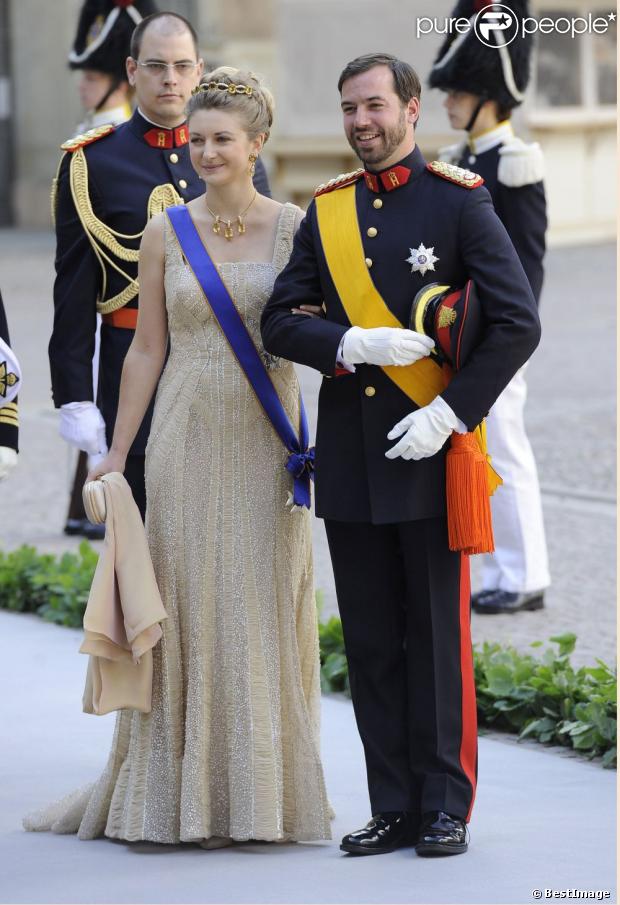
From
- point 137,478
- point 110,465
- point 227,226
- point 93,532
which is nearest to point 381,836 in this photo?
point 110,465

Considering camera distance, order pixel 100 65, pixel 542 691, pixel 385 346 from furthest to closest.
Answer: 1. pixel 100 65
2. pixel 542 691
3. pixel 385 346

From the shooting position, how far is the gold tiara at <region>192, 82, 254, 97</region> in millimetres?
3953

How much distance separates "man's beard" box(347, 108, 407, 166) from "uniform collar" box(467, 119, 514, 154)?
2512mm

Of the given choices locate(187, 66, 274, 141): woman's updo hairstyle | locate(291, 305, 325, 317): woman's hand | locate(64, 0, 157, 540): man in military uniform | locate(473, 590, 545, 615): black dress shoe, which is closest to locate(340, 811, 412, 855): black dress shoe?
locate(291, 305, 325, 317): woman's hand

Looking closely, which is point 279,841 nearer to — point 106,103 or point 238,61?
point 106,103

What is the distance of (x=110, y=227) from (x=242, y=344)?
Result: 2.85 feet

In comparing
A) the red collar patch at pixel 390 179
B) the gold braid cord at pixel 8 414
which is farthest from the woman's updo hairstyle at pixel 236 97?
the gold braid cord at pixel 8 414

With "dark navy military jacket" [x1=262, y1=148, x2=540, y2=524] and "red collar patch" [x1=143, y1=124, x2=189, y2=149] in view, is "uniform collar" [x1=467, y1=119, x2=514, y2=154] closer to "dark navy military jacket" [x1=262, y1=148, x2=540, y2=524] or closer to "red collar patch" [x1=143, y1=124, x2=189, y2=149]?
Answer: "red collar patch" [x1=143, y1=124, x2=189, y2=149]

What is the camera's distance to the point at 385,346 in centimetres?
371

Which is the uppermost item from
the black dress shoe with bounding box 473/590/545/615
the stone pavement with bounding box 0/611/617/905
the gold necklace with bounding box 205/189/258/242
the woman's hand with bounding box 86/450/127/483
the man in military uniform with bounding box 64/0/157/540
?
the man in military uniform with bounding box 64/0/157/540

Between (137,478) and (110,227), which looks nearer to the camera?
(137,478)

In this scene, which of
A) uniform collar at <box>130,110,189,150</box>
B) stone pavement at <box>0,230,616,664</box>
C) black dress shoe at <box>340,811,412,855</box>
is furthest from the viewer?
stone pavement at <box>0,230,616,664</box>

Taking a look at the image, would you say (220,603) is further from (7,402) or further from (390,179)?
(390,179)

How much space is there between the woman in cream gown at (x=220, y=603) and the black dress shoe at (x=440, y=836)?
0.26 meters
